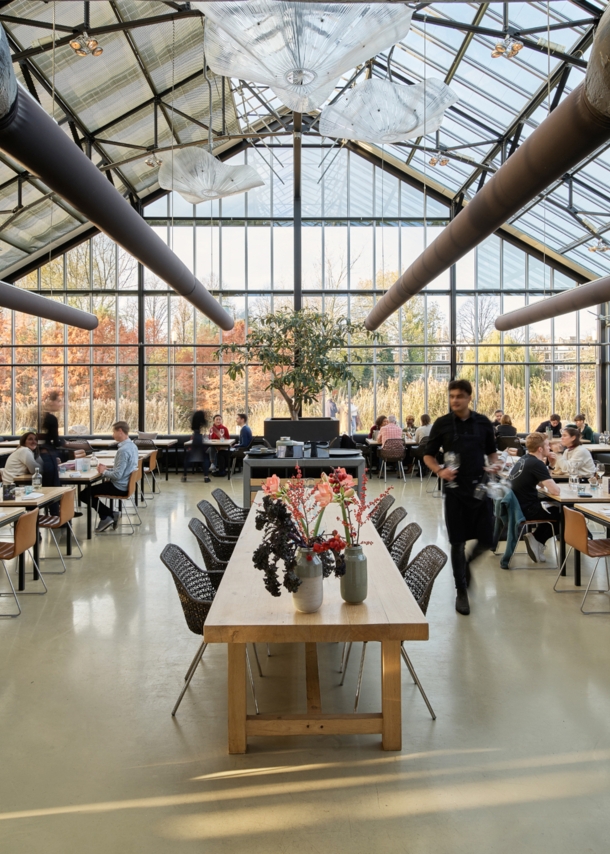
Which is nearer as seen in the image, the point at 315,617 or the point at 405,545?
the point at 315,617

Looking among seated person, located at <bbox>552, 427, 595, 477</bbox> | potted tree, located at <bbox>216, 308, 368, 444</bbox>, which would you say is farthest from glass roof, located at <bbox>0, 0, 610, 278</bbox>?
seated person, located at <bbox>552, 427, 595, 477</bbox>

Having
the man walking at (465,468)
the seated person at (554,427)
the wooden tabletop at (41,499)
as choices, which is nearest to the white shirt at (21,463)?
the wooden tabletop at (41,499)

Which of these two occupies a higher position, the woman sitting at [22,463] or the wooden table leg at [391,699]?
the woman sitting at [22,463]

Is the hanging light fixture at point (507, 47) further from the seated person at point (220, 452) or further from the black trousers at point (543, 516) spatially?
the seated person at point (220, 452)

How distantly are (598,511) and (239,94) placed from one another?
11.9 metres

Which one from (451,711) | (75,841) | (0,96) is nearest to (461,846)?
(451,711)

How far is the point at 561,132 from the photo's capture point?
277 cm

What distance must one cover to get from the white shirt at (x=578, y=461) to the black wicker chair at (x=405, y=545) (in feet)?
10.4

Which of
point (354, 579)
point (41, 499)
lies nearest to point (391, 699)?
point (354, 579)

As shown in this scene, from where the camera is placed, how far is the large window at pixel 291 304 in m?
16.3

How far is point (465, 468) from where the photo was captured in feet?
15.7

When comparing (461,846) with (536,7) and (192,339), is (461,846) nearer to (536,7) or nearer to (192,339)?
(536,7)

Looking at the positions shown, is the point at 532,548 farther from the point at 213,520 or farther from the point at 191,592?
the point at 191,592

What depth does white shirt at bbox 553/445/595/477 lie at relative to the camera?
22.9 feet
